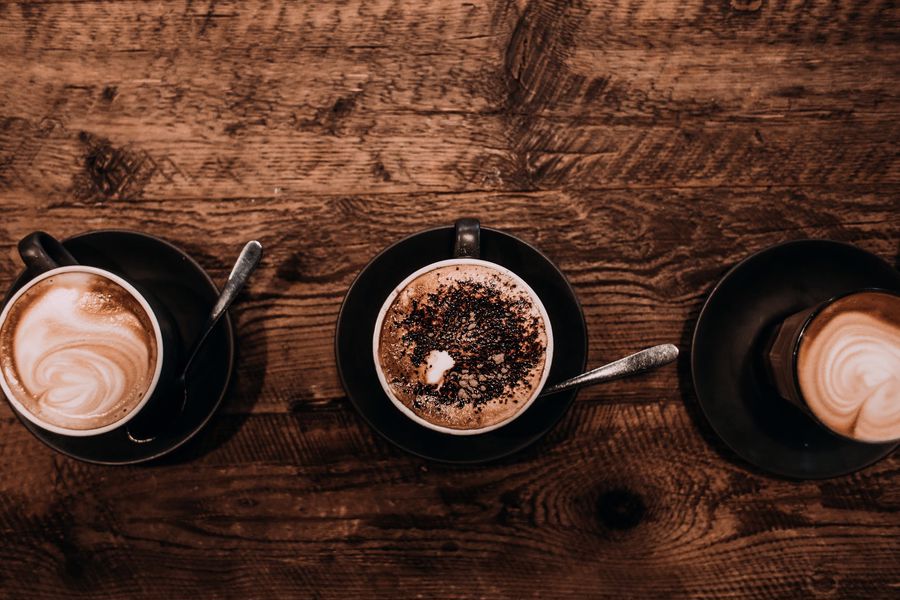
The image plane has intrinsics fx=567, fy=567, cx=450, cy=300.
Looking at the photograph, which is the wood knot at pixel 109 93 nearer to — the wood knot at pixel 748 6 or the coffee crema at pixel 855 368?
the wood knot at pixel 748 6

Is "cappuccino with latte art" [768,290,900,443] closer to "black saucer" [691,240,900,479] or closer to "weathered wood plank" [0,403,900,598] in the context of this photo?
"black saucer" [691,240,900,479]

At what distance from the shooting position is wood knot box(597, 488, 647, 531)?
1.31 metres

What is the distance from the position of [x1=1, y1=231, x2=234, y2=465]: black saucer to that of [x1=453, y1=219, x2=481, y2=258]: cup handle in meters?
0.50

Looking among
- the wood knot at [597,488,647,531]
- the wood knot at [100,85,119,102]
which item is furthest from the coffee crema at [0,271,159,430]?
the wood knot at [597,488,647,531]

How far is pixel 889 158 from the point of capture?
1.33 metres

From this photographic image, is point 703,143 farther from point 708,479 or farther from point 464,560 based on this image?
point 464,560

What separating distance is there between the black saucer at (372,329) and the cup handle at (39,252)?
0.55m

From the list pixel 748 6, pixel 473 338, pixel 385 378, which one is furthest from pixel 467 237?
pixel 748 6

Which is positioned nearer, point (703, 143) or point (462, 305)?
point (462, 305)

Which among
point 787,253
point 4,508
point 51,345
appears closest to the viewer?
point 51,345

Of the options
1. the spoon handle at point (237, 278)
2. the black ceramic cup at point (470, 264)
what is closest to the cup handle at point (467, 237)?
the black ceramic cup at point (470, 264)

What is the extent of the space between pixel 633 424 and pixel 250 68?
3.98ft

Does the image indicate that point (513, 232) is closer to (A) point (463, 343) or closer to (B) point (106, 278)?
(A) point (463, 343)

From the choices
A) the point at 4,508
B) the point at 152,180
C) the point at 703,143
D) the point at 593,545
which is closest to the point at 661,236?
the point at 703,143
